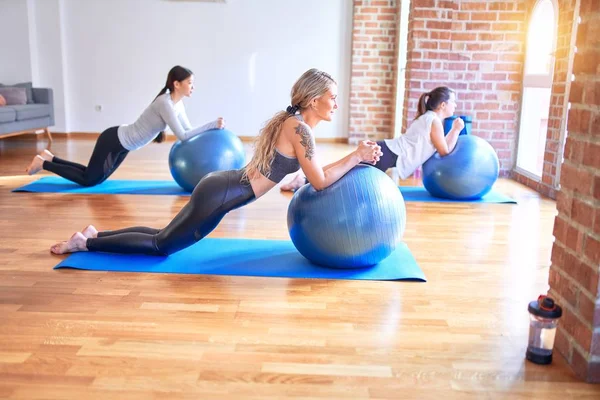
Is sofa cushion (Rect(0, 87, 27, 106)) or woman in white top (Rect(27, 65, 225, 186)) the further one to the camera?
sofa cushion (Rect(0, 87, 27, 106))

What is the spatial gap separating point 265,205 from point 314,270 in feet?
5.41

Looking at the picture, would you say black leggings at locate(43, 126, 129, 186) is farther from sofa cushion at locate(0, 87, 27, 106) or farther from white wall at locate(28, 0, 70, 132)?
white wall at locate(28, 0, 70, 132)

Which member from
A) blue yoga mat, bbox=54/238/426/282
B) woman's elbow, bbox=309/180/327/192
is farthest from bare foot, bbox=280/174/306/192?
woman's elbow, bbox=309/180/327/192

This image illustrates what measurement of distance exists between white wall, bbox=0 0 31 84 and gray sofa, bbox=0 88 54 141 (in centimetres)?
61

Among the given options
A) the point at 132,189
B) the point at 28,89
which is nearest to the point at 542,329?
the point at 132,189

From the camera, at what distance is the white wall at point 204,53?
26.6 ft

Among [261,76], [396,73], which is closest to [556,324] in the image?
[396,73]

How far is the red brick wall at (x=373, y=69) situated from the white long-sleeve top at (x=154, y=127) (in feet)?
13.0

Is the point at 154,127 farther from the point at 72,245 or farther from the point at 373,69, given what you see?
the point at 373,69

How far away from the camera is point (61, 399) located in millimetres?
1761

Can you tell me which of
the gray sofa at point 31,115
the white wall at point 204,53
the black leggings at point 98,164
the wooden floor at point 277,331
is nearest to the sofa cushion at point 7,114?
the gray sofa at point 31,115

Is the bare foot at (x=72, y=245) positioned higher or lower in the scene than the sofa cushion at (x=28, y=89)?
lower

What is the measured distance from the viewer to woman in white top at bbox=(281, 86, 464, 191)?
4418mm

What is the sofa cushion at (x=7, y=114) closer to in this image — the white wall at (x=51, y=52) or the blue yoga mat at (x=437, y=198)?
the white wall at (x=51, y=52)
